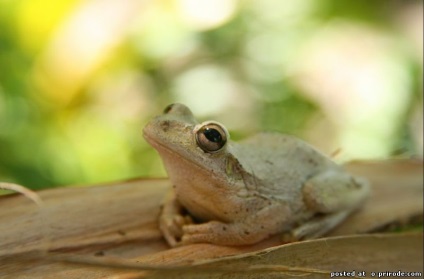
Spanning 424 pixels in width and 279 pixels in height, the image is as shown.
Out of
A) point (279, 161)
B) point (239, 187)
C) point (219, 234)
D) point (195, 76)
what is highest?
point (195, 76)

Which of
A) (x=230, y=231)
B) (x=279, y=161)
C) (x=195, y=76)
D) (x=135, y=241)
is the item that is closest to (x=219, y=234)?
(x=230, y=231)

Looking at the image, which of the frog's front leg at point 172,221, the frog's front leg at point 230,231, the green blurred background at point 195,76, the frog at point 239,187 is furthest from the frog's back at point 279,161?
the green blurred background at point 195,76

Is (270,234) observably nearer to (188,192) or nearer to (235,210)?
(235,210)

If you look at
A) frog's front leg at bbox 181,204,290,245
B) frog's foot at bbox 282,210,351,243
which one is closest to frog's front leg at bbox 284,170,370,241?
frog's foot at bbox 282,210,351,243

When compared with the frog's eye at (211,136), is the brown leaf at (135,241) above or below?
below

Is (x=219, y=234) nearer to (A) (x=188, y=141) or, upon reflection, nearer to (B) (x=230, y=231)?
(B) (x=230, y=231)

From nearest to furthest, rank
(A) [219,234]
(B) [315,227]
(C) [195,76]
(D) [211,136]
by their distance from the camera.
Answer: (D) [211,136], (A) [219,234], (B) [315,227], (C) [195,76]

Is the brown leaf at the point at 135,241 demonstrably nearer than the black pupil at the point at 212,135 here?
Yes

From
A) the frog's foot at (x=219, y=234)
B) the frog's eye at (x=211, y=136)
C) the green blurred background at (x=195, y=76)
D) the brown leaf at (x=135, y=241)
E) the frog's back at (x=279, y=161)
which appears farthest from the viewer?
the green blurred background at (x=195, y=76)

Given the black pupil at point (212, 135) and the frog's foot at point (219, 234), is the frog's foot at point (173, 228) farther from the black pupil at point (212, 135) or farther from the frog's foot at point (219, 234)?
the black pupil at point (212, 135)
